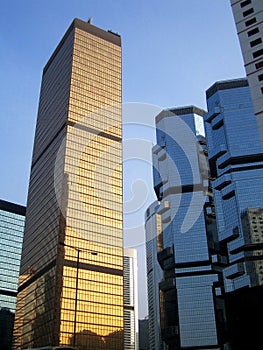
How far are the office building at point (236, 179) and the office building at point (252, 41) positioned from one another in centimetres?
7957

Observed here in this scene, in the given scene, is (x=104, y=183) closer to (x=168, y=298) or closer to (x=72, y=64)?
(x=72, y=64)

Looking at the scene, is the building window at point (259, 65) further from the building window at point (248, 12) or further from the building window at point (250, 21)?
the building window at point (248, 12)

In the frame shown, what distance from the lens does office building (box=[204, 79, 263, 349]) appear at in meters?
137

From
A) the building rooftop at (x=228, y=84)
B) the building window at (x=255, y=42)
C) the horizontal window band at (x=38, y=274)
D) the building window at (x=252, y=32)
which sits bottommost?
the horizontal window band at (x=38, y=274)

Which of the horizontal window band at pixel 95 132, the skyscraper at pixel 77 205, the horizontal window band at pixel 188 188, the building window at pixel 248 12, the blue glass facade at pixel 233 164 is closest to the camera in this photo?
the building window at pixel 248 12

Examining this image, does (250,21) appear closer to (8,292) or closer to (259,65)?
(259,65)

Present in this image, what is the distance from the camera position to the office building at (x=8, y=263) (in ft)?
565

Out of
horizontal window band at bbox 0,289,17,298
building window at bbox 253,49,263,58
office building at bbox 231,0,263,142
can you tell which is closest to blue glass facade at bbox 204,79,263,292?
horizontal window band at bbox 0,289,17,298

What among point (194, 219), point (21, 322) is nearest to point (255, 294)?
point (21, 322)

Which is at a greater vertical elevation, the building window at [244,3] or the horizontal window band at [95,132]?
the horizontal window band at [95,132]

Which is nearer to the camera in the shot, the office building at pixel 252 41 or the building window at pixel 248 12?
the office building at pixel 252 41

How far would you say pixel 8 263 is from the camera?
6900 inches

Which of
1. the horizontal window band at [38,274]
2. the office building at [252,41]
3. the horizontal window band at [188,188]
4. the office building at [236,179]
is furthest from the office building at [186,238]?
the office building at [252,41]

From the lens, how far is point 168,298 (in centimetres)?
17075
